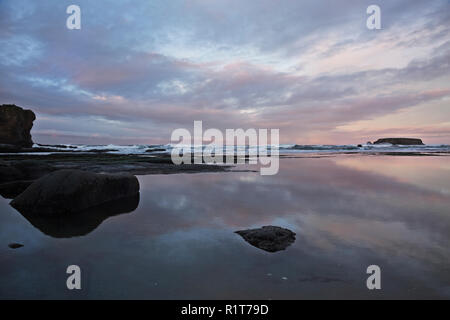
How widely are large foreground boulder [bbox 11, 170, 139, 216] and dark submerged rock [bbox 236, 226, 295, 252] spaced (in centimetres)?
453

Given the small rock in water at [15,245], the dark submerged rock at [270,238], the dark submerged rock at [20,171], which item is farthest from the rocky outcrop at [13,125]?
the dark submerged rock at [270,238]

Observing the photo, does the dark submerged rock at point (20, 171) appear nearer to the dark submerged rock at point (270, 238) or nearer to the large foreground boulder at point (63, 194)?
the large foreground boulder at point (63, 194)

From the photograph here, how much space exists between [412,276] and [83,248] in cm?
515

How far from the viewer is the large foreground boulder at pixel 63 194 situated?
6.42m

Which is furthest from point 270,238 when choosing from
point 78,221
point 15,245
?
point 15,245

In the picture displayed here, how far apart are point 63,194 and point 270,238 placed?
5429 mm

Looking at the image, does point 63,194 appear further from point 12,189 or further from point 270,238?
point 270,238

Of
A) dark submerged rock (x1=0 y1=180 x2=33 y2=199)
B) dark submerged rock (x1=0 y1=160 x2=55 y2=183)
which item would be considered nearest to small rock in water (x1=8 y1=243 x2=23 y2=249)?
dark submerged rock (x1=0 y1=180 x2=33 y2=199)

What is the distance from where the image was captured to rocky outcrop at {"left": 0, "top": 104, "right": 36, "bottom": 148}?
48969mm

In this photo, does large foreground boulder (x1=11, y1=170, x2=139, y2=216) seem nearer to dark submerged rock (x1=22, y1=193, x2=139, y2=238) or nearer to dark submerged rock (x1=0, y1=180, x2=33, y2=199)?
dark submerged rock (x1=22, y1=193, x2=139, y2=238)

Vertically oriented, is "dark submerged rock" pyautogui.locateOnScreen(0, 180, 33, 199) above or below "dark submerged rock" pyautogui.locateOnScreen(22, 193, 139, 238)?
above
